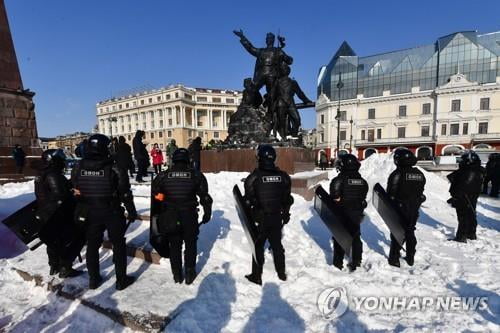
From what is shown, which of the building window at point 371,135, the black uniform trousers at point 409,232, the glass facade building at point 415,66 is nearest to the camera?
the black uniform trousers at point 409,232

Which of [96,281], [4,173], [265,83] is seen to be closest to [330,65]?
[265,83]

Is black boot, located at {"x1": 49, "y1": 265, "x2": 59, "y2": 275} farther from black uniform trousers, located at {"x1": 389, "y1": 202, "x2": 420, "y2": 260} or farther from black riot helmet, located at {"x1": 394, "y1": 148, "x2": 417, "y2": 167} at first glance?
black riot helmet, located at {"x1": 394, "y1": 148, "x2": 417, "y2": 167}

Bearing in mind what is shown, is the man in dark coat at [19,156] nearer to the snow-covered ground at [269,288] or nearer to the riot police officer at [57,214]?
the snow-covered ground at [269,288]

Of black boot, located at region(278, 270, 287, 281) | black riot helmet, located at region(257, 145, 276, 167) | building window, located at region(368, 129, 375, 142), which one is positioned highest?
building window, located at region(368, 129, 375, 142)

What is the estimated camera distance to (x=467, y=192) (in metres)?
5.26

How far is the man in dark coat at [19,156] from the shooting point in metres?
10.1

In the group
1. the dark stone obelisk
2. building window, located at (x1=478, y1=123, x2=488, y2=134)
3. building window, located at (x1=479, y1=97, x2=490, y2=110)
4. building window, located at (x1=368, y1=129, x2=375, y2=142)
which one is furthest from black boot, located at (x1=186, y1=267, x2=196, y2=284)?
building window, located at (x1=479, y1=97, x2=490, y2=110)

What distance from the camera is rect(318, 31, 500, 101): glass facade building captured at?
41.2 meters

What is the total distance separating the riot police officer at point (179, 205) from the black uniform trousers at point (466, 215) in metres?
5.28

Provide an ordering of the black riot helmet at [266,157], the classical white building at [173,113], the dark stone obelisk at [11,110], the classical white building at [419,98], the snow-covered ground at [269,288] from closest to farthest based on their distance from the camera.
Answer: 1. the snow-covered ground at [269,288]
2. the black riot helmet at [266,157]
3. the dark stone obelisk at [11,110]
4. the classical white building at [419,98]
5. the classical white building at [173,113]

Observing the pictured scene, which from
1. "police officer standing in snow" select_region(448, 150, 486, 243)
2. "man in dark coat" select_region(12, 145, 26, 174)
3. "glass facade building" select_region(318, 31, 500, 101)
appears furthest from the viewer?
"glass facade building" select_region(318, 31, 500, 101)

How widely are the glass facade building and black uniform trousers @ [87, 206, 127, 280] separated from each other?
172 feet

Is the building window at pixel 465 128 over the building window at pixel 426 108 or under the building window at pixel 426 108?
under

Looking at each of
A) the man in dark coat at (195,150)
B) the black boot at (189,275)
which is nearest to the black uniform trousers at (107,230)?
the black boot at (189,275)
